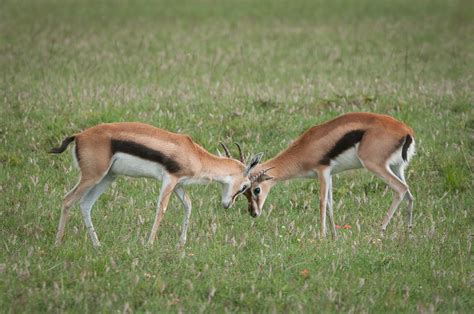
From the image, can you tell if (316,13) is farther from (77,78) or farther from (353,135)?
(353,135)

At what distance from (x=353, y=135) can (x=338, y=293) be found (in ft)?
9.23

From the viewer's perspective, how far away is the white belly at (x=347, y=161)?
9133 mm

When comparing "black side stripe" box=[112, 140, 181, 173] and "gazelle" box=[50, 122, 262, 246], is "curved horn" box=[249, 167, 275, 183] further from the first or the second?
"black side stripe" box=[112, 140, 181, 173]

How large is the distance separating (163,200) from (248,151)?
286 centimetres

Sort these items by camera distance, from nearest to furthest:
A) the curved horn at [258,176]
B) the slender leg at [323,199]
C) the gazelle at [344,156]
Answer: the slender leg at [323,199] < the gazelle at [344,156] < the curved horn at [258,176]

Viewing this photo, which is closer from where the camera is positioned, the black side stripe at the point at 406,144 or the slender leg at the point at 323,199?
the slender leg at the point at 323,199

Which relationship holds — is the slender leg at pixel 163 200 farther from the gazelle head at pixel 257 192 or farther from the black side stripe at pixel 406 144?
the black side stripe at pixel 406 144

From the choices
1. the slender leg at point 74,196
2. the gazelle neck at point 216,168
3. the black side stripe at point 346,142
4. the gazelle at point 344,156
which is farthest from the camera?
the black side stripe at point 346,142

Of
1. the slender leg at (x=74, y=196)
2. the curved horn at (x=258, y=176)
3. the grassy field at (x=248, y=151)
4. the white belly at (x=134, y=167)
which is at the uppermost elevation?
the white belly at (x=134, y=167)

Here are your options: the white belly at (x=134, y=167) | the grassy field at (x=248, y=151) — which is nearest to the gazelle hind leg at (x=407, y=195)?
the grassy field at (x=248, y=151)

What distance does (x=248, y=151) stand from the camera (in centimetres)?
1113

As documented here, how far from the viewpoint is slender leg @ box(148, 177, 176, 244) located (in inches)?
326

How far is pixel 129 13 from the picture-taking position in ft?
84.8

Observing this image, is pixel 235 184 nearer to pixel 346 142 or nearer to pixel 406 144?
pixel 346 142
